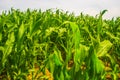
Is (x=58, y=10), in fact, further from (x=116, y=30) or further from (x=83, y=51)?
(x=83, y=51)

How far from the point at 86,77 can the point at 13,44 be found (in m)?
1.12

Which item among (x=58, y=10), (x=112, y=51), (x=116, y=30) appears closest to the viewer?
(x=112, y=51)

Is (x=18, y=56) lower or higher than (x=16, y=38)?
lower

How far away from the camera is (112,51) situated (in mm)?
4320

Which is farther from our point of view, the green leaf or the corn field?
the green leaf

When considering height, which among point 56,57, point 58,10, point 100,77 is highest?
point 58,10

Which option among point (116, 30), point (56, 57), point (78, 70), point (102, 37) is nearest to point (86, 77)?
point (78, 70)

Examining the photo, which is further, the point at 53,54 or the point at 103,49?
the point at 103,49

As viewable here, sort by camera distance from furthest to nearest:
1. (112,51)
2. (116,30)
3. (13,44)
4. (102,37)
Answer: (116,30)
(102,37)
(112,51)
(13,44)

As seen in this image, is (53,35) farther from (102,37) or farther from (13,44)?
(13,44)

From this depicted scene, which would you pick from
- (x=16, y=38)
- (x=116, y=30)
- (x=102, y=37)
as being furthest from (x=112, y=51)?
(x=16, y=38)

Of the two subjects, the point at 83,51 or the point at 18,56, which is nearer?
the point at 83,51

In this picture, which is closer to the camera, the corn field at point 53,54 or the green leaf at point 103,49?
the corn field at point 53,54

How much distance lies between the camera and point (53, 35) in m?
4.33
